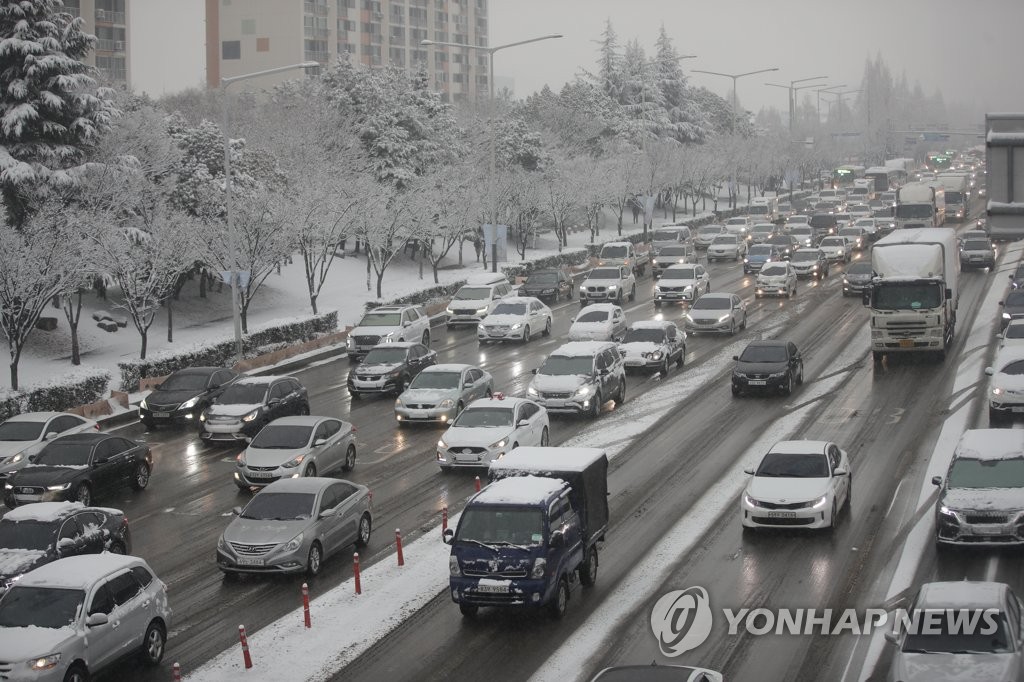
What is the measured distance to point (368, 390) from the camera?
3719 centimetres

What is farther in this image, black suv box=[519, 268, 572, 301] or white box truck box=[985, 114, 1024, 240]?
black suv box=[519, 268, 572, 301]

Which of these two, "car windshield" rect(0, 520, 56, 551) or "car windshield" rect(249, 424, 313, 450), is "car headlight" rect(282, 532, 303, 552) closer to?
"car windshield" rect(0, 520, 56, 551)

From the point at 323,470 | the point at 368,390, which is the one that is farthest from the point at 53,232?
the point at 323,470

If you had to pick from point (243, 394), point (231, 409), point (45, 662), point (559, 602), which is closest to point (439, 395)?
point (243, 394)

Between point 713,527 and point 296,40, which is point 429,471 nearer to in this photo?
point 713,527

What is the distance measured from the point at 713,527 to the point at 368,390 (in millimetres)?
16437

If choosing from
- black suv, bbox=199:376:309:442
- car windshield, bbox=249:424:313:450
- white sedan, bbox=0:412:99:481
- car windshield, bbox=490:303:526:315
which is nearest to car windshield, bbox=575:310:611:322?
car windshield, bbox=490:303:526:315

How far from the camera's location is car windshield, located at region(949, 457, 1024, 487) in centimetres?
2088

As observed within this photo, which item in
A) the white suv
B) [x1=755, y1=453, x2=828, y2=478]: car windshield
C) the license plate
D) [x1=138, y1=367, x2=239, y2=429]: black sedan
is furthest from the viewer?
the white suv

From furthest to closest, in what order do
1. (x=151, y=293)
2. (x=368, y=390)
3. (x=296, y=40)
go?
(x=296, y=40), (x=151, y=293), (x=368, y=390)

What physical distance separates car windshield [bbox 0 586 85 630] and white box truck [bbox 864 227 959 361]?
2748 cm

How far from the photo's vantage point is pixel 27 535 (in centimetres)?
2028

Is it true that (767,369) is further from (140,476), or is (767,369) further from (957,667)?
(957,667)

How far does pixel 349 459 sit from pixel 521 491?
421 inches
